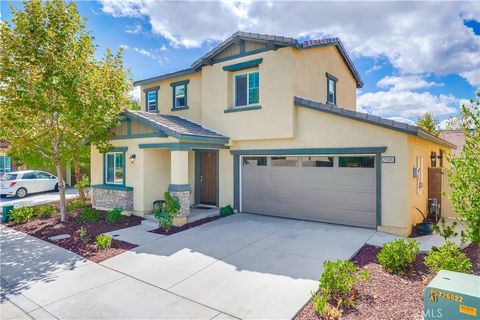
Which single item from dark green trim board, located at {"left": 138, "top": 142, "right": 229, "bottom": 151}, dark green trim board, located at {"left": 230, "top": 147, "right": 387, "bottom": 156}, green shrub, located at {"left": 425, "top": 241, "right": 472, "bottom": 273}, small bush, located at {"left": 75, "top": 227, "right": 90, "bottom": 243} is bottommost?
small bush, located at {"left": 75, "top": 227, "right": 90, "bottom": 243}

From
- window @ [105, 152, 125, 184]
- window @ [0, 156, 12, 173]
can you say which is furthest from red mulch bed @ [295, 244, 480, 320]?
window @ [0, 156, 12, 173]

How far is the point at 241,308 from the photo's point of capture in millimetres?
4605

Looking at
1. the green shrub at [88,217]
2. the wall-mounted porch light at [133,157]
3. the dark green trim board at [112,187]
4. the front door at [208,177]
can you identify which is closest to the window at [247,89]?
the front door at [208,177]

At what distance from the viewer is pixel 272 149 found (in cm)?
1078

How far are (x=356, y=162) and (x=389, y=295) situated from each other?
5.17 m

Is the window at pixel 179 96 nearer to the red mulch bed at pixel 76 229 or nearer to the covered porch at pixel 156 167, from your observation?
the covered porch at pixel 156 167

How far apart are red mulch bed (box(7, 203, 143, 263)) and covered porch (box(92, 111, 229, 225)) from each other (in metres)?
0.94

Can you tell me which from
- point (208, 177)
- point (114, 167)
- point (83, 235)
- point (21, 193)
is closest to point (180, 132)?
point (208, 177)

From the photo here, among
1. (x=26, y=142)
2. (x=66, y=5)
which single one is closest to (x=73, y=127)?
(x=26, y=142)

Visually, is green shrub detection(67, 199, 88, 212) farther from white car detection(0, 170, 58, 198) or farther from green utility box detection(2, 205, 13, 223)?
white car detection(0, 170, 58, 198)

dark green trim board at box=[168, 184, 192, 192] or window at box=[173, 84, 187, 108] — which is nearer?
dark green trim board at box=[168, 184, 192, 192]

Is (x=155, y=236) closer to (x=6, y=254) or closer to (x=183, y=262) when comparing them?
(x=183, y=262)

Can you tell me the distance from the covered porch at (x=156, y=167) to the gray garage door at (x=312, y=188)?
5.98 ft

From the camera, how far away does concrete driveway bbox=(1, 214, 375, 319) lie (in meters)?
4.65
